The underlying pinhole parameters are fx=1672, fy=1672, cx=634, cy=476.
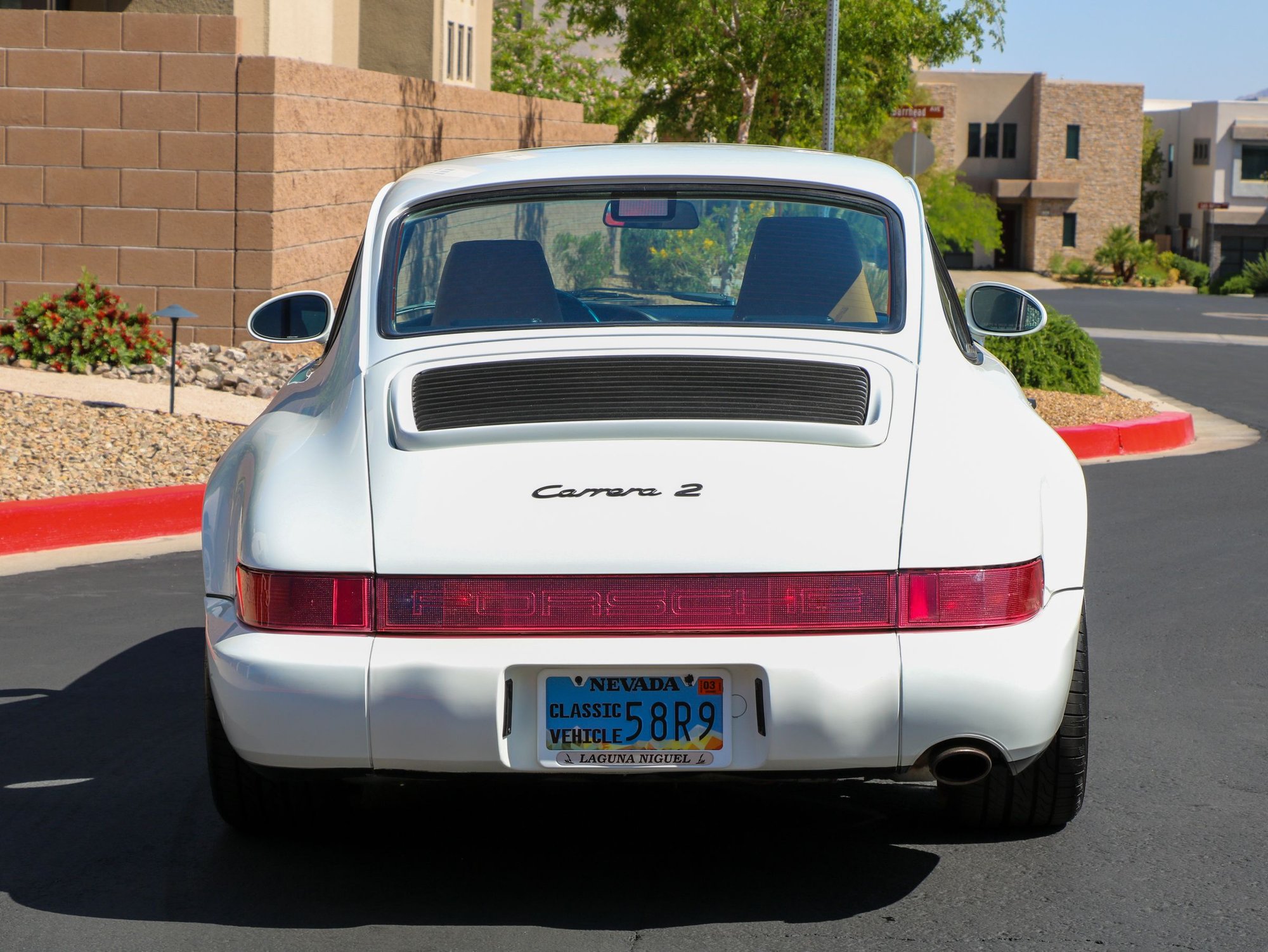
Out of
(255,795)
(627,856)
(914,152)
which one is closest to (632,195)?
(627,856)

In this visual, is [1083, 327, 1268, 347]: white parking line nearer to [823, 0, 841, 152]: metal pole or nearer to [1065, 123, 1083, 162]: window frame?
[823, 0, 841, 152]: metal pole

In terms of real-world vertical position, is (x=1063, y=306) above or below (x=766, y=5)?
below

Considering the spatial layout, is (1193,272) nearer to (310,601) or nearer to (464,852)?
(464,852)

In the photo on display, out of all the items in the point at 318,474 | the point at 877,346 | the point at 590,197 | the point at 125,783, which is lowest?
the point at 125,783

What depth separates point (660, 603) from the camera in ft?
11.5

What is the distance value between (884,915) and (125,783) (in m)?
2.24

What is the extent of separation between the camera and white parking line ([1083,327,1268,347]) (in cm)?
2598

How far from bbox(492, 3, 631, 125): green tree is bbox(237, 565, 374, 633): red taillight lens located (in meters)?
38.5

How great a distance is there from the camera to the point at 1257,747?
5.11 m

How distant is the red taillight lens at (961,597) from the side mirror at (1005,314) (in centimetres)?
199

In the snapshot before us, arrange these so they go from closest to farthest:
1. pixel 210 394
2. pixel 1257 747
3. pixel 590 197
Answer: pixel 590 197, pixel 1257 747, pixel 210 394

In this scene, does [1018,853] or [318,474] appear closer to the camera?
[318,474]

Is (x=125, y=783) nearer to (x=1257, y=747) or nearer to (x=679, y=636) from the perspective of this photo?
(x=679, y=636)

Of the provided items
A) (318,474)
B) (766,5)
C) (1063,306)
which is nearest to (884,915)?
(318,474)
